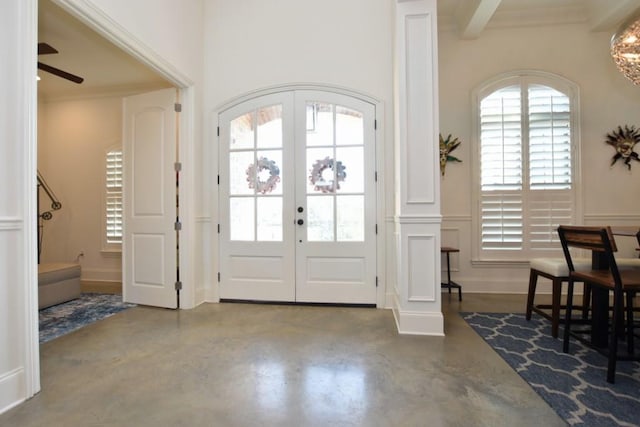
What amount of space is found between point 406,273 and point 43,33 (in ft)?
14.7

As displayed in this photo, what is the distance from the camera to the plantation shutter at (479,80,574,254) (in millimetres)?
3961

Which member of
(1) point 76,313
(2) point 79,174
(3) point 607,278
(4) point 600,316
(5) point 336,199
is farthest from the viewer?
(2) point 79,174

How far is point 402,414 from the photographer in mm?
1586

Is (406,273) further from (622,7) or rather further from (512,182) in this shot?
(622,7)

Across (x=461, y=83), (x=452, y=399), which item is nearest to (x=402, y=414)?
(x=452, y=399)

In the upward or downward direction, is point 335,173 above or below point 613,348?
above

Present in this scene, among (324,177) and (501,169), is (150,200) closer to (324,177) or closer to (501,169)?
(324,177)

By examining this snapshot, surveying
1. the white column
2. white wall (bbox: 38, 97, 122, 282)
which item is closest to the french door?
the white column

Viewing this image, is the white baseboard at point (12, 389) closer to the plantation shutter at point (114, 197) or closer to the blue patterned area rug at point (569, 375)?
the blue patterned area rug at point (569, 375)

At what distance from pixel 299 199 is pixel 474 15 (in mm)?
2887

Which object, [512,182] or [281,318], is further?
[512,182]

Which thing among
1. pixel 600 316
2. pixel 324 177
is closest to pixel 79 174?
pixel 324 177

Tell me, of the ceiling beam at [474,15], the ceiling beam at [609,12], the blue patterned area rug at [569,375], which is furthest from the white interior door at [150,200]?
the ceiling beam at [609,12]

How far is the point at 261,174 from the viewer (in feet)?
11.9
